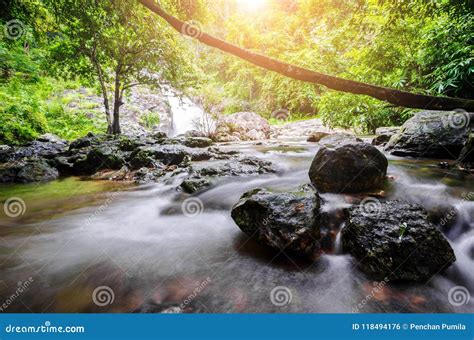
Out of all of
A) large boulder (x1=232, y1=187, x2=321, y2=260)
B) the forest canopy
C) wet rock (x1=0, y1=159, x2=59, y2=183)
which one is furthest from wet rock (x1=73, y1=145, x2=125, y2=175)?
large boulder (x1=232, y1=187, x2=321, y2=260)

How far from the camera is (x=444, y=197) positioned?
10.2ft

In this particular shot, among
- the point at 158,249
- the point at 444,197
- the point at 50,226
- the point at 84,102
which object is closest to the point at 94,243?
the point at 158,249

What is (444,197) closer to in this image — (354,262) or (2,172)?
(354,262)

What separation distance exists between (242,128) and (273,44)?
996 cm

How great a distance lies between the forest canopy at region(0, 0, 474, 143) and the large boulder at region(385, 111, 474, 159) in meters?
0.90

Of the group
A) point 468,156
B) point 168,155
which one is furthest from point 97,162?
point 468,156

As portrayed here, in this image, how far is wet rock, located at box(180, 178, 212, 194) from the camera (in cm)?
475

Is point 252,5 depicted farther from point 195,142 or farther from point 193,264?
point 193,264

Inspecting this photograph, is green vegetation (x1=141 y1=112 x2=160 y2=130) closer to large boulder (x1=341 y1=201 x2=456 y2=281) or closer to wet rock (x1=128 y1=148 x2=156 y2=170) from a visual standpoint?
wet rock (x1=128 y1=148 x2=156 y2=170)

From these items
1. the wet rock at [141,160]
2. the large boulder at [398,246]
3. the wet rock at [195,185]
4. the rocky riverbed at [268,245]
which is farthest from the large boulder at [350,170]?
the wet rock at [141,160]

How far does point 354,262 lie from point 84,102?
2190 centimetres

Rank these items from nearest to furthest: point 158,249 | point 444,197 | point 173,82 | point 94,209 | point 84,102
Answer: point 158,249
point 444,197
point 94,209
point 173,82
point 84,102

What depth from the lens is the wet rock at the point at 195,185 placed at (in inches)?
187

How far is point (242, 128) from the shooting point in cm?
1791
